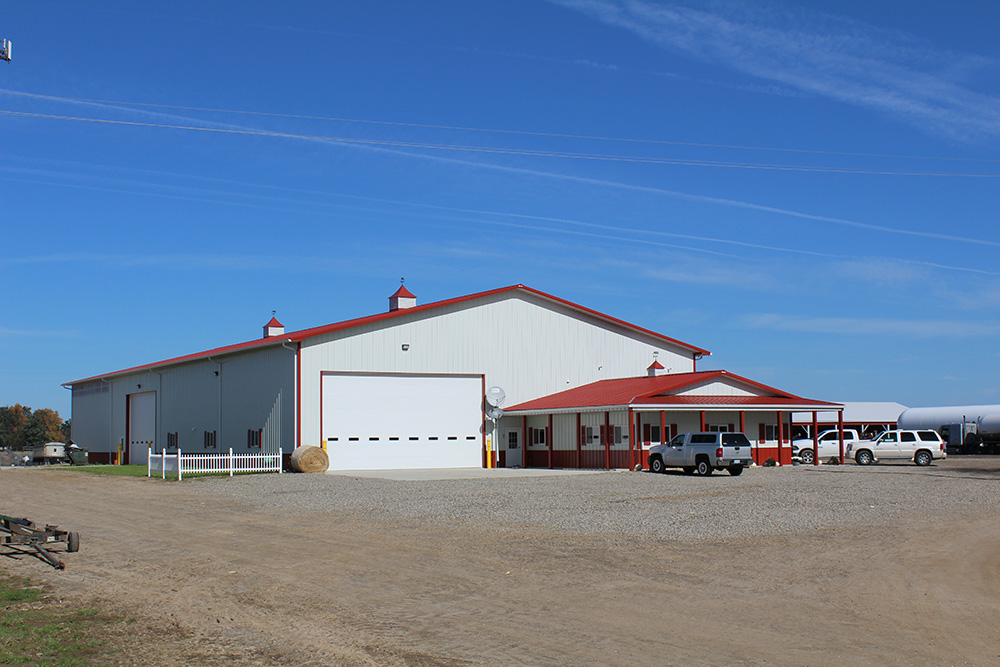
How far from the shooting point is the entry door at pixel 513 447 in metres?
41.6

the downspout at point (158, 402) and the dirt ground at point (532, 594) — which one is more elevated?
the downspout at point (158, 402)

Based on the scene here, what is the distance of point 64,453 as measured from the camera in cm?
5919

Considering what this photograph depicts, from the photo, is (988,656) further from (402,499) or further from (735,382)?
(735,382)

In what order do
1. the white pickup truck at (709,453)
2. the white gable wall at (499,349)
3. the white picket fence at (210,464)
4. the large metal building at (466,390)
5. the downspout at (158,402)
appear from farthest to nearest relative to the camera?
the downspout at (158,402)
the white gable wall at (499,349)
the large metal building at (466,390)
the white picket fence at (210,464)
the white pickup truck at (709,453)

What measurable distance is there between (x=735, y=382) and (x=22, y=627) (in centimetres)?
3272

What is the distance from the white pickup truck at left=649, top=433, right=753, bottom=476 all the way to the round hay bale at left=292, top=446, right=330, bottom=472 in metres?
12.4

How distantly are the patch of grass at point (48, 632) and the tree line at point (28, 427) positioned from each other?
144 m

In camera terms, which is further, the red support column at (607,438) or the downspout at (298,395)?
the downspout at (298,395)

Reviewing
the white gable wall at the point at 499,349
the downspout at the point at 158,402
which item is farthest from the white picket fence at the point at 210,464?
the downspout at the point at 158,402

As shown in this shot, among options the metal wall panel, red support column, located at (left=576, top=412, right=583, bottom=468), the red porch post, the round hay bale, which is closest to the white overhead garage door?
the round hay bale

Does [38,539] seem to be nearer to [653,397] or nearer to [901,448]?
[653,397]

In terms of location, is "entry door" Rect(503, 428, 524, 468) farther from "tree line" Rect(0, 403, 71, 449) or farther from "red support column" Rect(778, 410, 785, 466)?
"tree line" Rect(0, 403, 71, 449)

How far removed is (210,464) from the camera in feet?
113

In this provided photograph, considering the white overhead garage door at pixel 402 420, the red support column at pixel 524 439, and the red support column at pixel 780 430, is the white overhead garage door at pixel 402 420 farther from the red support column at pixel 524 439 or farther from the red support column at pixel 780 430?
the red support column at pixel 780 430
